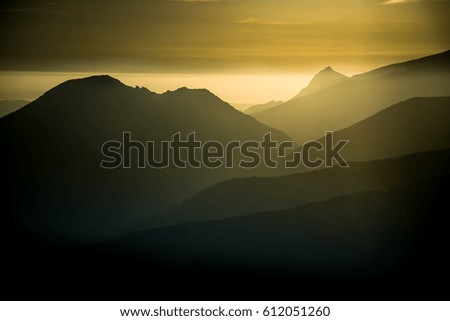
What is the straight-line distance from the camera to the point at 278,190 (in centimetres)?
572

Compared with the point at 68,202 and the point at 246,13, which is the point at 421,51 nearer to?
the point at 246,13

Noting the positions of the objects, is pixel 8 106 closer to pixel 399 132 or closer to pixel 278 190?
pixel 278 190

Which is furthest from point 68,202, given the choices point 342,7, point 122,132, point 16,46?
point 342,7

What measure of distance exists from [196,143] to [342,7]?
118 centimetres

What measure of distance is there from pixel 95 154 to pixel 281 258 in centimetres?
126

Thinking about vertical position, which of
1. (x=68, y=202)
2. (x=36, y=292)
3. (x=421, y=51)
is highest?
(x=421, y=51)

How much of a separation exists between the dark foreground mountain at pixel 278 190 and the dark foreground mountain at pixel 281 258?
50mm

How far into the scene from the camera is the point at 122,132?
575 cm

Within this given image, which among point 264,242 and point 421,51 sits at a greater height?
point 421,51

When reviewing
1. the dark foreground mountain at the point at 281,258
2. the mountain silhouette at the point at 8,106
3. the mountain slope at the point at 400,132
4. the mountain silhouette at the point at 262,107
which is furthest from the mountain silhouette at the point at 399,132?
the mountain silhouette at the point at 8,106

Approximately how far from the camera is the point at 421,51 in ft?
19.0

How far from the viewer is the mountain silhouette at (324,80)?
226 inches

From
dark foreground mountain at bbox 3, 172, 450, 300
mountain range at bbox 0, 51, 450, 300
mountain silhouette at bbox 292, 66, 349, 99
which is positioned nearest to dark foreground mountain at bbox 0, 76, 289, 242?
mountain range at bbox 0, 51, 450, 300

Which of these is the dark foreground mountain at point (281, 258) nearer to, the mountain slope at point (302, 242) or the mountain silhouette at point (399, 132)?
the mountain slope at point (302, 242)
